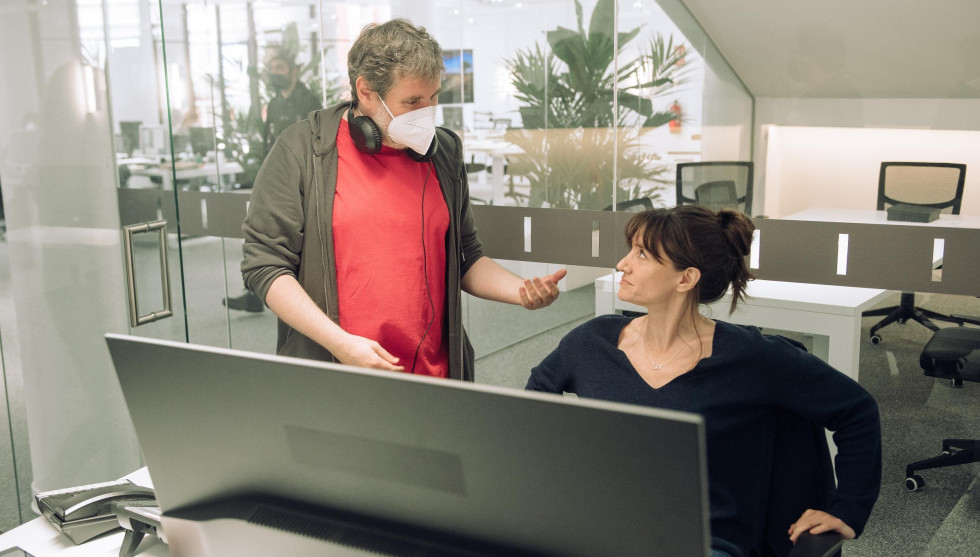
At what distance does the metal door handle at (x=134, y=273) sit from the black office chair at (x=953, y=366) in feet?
6.92

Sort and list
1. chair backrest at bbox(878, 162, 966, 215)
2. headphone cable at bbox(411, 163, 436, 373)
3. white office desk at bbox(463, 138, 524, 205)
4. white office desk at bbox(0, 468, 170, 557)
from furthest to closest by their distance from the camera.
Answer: white office desk at bbox(463, 138, 524, 205) < chair backrest at bbox(878, 162, 966, 215) < headphone cable at bbox(411, 163, 436, 373) < white office desk at bbox(0, 468, 170, 557)

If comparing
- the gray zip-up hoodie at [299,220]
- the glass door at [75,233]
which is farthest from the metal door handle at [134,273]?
the gray zip-up hoodie at [299,220]

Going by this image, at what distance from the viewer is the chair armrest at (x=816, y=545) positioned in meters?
1.41

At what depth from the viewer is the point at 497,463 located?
0.69m

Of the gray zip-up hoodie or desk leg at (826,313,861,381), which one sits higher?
the gray zip-up hoodie

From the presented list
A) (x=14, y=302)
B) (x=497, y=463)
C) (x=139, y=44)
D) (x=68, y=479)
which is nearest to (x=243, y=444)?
(x=497, y=463)

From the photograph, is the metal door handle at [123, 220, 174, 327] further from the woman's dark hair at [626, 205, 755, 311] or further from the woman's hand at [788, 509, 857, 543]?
the woman's hand at [788, 509, 857, 543]

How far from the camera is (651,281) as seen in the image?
1710mm

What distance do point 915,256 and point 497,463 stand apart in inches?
74.9

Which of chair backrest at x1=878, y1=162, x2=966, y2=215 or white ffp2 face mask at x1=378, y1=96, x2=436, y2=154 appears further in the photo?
chair backrest at x1=878, y1=162, x2=966, y2=215

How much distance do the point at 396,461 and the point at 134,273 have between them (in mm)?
1908

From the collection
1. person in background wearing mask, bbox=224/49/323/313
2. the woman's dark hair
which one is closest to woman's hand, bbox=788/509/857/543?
the woman's dark hair

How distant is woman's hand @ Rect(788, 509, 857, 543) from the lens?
57.9 inches

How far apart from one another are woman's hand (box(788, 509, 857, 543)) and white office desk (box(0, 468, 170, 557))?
1.04m
